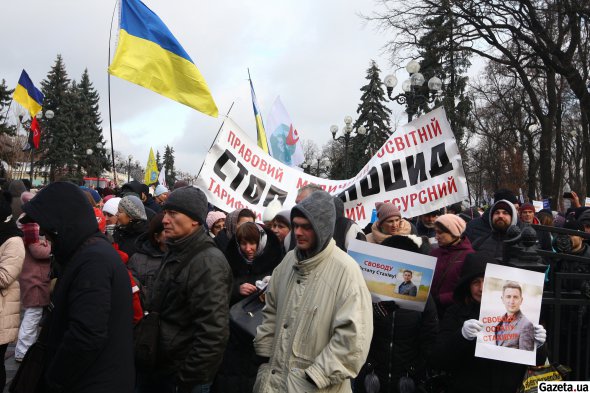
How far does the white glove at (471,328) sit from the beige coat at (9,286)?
12.8 feet

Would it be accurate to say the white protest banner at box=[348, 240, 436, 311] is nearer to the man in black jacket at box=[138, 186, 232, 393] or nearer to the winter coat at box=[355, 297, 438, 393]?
the winter coat at box=[355, 297, 438, 393]

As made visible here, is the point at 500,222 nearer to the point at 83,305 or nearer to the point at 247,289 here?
the point at 247,289

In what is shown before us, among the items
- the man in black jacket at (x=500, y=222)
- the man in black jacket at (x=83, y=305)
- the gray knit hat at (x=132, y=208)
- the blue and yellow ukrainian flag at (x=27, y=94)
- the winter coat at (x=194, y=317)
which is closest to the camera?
the man in black jacket at (x=83, y=305)

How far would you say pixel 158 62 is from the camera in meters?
7.67

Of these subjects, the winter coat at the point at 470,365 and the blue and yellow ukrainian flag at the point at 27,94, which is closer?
the winter coat at the point at 470,365

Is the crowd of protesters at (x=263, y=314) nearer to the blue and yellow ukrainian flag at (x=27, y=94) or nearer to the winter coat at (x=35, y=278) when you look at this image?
the winter coat at (x=35, y=278)

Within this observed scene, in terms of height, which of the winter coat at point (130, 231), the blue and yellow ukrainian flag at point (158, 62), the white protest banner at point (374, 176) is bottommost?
the winter coat at point (130, 231)

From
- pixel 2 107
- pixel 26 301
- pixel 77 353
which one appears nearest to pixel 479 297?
pixel 77 353

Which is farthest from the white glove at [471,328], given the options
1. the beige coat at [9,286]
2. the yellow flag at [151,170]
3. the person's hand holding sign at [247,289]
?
the yellow flag at [151,170]

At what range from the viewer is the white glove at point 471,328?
3229 millimetres

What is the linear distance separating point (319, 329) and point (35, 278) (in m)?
4.27

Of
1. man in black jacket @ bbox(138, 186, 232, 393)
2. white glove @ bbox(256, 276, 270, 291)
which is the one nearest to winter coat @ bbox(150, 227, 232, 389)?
man in black jacket @ bbox(138, 186, 232, 393)

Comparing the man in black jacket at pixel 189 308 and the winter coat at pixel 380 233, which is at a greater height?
the winter coat at pixel 380 233

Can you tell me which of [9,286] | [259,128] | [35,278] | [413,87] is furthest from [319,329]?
[413,87]
